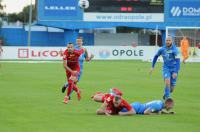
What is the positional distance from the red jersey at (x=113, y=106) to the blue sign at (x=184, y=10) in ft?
168

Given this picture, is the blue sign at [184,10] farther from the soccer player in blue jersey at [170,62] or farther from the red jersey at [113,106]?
the red jersey at [113,106]

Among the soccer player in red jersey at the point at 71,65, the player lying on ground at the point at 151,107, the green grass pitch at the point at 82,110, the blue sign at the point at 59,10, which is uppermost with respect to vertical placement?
the blue sign at the point at 59,10

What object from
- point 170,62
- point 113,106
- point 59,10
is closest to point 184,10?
point 59,10

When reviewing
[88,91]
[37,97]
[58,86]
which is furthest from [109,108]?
[58,86]

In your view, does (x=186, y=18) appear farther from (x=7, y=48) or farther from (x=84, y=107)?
(x=84, y=107)

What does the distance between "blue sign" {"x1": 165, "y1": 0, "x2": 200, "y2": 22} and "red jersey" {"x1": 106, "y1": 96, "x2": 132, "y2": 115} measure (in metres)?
51.3

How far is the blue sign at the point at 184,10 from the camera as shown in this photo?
6688cm

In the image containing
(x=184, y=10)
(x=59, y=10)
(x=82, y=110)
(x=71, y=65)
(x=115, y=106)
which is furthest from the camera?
(x=184, y=10)

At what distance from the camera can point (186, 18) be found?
67375 millimetres

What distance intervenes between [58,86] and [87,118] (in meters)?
10.8

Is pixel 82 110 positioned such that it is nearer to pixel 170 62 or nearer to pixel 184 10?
pixel 170 62

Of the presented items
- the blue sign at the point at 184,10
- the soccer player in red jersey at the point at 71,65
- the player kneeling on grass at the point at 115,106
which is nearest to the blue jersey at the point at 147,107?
the player kneeling on grass at the point at 115,106

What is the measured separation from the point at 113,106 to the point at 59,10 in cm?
4930

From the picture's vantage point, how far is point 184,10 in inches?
2648
